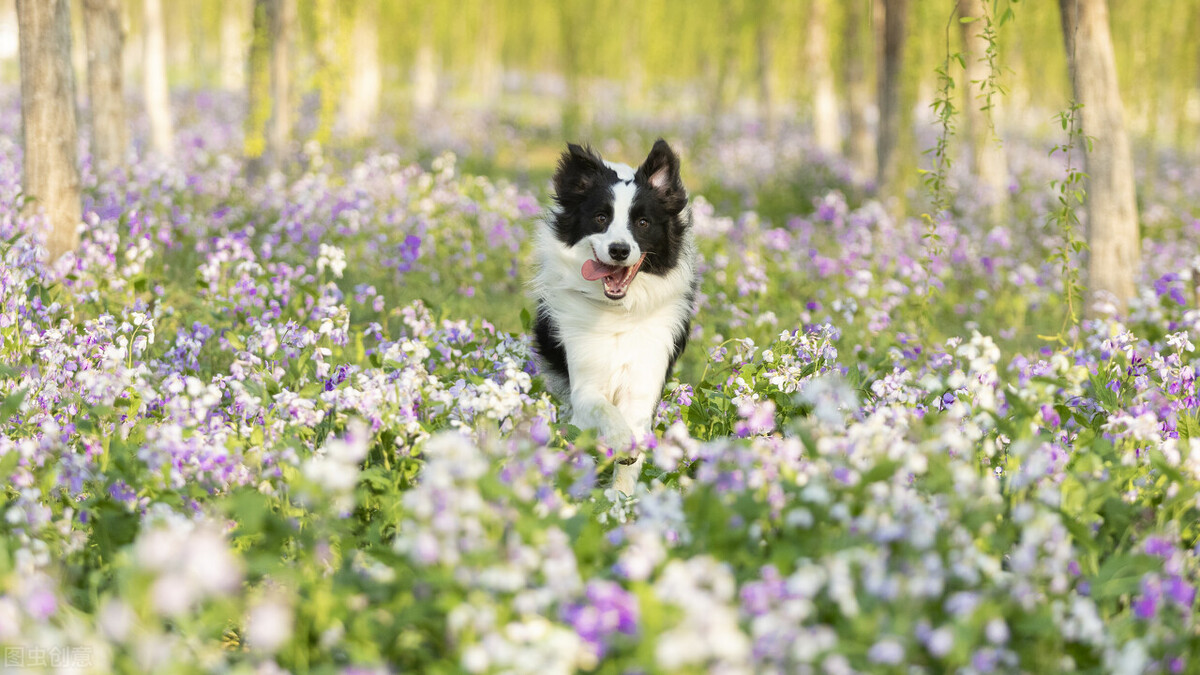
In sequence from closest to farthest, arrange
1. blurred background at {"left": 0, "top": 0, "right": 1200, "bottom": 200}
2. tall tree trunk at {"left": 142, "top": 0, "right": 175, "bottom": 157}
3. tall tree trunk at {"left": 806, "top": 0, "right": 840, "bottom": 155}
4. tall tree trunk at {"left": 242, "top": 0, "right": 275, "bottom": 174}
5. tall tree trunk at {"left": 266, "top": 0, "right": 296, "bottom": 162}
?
tall tree trunk at {"left": 242, "top": 0, "right": 275, "bottom": 174}
tall tree trunk at {"left": 266, "top": 0, "right": 296, "bottom": 162}
blurred background at {"left": 0, "top": 0, "right": 1200, "bottom": 200}
tall tree trunk at {"left": 142, "top": 0, "right": 175, "bottom": 157}
tall tree trunk at {"left": 806, "top": 0, "right": 840, "bottom": 155}

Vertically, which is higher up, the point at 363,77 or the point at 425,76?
the point at 363,77

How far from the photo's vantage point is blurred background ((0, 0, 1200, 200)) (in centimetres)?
1076

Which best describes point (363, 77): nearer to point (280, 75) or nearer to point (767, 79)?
point (767, 79)

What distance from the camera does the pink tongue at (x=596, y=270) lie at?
467 centimetres

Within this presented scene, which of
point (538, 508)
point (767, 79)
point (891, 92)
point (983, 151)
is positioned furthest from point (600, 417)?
point (767, 79)

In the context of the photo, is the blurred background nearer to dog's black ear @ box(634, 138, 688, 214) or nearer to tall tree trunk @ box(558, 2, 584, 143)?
tall tree trunk @ box(558, 2, 584, 143)

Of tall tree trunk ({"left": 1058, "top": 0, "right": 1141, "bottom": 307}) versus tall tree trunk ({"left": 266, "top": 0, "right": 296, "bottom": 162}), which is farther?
tall tree trunk ({"left": 266, "top": 0, "right": 296, "bottom": 162})

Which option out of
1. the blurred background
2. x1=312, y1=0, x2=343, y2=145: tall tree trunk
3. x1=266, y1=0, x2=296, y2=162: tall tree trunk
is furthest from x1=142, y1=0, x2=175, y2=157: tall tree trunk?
x1=312, y1=0, x2=343, y2=145: tall tree trunk

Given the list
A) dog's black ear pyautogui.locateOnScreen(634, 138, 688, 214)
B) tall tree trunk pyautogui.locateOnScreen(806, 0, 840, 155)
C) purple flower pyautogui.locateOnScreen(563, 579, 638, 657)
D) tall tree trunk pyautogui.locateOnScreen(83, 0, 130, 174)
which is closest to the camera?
purple flower pyautogui.locateOnScreen(563, 579, 638, 657)

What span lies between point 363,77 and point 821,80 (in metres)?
8.34

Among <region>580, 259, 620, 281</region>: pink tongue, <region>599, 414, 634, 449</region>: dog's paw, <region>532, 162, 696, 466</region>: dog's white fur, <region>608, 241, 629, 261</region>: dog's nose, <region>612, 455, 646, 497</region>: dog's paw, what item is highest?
<region>608, 241, 629, 261</region>: dog's nose

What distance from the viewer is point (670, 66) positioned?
924 inches

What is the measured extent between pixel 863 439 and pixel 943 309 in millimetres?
5817

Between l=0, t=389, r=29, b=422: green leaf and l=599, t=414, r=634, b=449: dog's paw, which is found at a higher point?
l=0, t=389, r=29, b=422: green leaf
